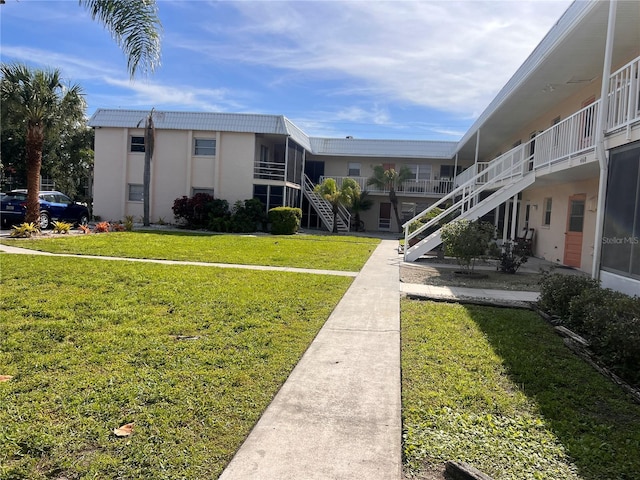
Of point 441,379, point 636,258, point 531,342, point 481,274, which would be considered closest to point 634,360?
point 531,342

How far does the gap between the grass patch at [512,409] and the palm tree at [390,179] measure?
2277 centimetres

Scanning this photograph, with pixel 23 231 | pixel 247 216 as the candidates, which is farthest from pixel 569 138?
pixel 23 231

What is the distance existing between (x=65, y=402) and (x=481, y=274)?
1041 centimetres

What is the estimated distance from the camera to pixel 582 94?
13000 millimetres

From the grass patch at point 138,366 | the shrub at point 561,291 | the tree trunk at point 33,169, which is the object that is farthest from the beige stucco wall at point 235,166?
the shrub at point 561,291

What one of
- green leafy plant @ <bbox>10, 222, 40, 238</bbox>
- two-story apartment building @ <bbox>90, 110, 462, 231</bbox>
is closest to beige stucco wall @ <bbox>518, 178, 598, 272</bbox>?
two-story apartment building @ <bbox>90, 110, 462, 231</bbox>

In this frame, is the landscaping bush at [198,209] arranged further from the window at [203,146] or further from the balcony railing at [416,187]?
the balcony railing at [416,187]

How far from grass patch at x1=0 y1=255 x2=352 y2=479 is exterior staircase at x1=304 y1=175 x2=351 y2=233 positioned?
1909 cm

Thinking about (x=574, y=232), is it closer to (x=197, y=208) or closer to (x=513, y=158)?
(x=513, y=158)

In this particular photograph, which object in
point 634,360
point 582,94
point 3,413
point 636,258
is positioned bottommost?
point 3,413

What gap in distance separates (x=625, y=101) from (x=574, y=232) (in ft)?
23.2

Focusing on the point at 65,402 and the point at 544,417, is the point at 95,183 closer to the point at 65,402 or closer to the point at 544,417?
the point at 65,402

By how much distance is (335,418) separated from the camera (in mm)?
3461

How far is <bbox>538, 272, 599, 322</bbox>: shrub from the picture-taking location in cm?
679
